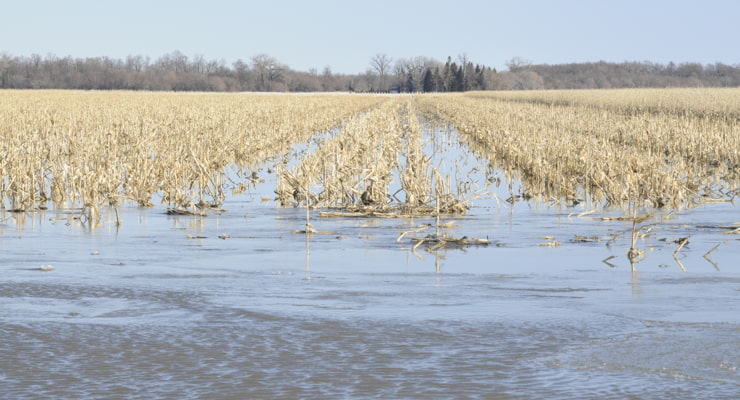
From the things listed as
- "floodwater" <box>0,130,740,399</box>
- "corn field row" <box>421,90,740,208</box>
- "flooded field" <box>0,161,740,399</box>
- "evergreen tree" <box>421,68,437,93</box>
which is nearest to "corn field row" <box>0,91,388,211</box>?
"floodwater" <box>0,130,740,399</box>

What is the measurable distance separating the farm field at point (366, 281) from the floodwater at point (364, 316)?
0.02 meters

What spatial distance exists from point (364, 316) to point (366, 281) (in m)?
1.35

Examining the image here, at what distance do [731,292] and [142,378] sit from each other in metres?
4.02

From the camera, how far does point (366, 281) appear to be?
7.20 metres

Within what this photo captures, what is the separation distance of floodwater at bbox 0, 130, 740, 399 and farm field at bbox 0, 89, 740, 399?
2 cm

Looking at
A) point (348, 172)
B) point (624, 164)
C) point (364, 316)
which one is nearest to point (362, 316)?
point (364, 316)

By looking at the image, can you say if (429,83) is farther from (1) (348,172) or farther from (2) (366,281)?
(2) (366,281)

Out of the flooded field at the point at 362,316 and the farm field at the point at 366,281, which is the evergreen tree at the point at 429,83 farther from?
the flooded field at the point at 362,316

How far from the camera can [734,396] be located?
163 inches

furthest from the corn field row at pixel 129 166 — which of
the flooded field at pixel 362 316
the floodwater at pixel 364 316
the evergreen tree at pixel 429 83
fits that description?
the evergreen tree at pixel 429 83

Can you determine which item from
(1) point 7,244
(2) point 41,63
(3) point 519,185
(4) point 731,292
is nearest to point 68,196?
(1) point 7,244

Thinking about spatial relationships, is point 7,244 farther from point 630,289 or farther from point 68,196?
point 630,289

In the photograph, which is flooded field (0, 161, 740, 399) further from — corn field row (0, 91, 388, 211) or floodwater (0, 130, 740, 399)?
corn field row (0, 91, 388, 211)

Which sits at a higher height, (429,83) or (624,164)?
(429,83)
